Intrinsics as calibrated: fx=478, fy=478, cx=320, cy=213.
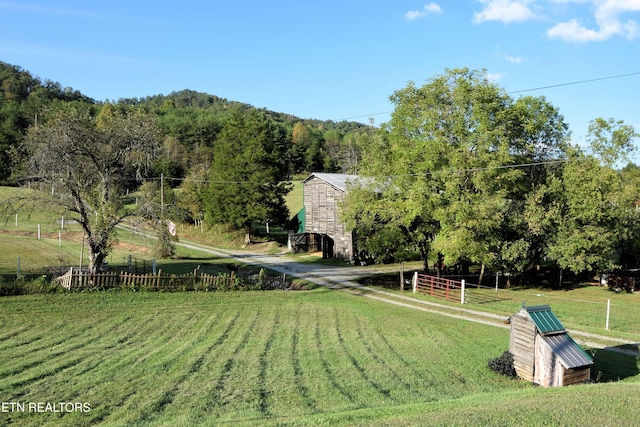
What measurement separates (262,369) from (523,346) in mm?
7590

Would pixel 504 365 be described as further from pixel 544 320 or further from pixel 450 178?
pixel 450 178

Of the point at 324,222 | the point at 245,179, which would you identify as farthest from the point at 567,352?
the point at 245,179

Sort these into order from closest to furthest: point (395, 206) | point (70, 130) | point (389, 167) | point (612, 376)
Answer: point (612, 376) < point (70, 130) < point (395, 206) < point (389, 167)

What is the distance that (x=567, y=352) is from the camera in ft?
44.2

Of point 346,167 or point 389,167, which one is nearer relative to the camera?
point 389,167

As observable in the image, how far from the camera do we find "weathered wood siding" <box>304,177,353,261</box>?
42.3 metres

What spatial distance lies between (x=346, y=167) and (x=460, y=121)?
3426 inches

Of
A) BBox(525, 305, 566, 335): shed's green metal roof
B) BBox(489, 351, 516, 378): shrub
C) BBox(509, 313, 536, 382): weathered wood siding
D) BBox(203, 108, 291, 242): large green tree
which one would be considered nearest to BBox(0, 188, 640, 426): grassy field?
BBox(489, 351, 516, 378): shrub

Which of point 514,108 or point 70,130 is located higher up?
point 514,108

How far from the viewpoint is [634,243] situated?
3538 centimetres

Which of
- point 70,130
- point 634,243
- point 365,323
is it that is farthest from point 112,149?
→ point 634,243

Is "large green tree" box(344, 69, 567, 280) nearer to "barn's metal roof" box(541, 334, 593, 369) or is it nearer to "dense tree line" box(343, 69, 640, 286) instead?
"dense tree line" box(343, 69, 640, 286)

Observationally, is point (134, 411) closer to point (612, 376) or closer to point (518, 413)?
point (518, 413)

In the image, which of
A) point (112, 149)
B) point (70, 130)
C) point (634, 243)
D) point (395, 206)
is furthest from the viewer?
point (634, 243)
